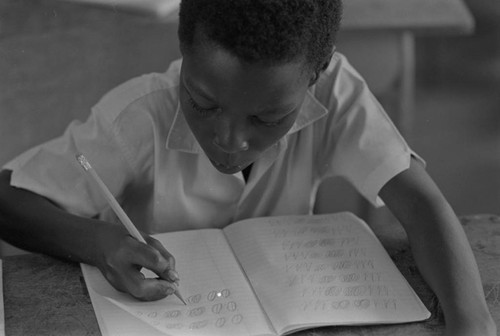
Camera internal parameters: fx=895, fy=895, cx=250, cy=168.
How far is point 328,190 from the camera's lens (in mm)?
2062

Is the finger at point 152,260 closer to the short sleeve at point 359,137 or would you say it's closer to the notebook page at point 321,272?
the notebook page at point 321,272

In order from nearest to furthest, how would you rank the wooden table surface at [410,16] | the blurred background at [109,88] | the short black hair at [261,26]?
1. the short black hair at [261,26]
2. the wooden table surface at [410,16]
3. the blurred background at [109,88]

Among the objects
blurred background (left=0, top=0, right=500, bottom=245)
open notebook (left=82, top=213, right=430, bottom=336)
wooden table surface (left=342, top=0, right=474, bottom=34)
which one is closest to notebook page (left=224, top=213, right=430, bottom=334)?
open notebook (left=82, top=213, right=430, bottom=336)

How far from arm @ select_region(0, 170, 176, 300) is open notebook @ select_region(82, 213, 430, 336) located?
2 centimetres

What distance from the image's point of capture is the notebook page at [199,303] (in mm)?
892

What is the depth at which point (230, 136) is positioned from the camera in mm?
918

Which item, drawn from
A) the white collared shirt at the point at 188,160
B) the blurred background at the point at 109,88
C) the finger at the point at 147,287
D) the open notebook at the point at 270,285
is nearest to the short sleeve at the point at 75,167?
the white collared shirt at the point at 188,160

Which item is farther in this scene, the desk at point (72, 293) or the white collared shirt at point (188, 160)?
the white collared shirt at point (188, 160)

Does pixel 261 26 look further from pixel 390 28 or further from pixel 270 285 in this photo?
pixel 390 28

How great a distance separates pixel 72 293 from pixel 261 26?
1.16 ft

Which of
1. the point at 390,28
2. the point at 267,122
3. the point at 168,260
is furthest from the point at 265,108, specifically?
the point at 390,28

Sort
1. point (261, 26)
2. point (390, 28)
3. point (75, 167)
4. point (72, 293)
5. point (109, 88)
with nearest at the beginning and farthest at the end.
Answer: point (261, 26)
point (72, 293)
point (75, 167)
point (390, 28)
point (109, 88)

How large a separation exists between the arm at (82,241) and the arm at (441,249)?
292 millimetres

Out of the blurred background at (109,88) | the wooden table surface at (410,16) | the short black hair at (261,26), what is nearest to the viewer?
the short black hair at (261,26)
